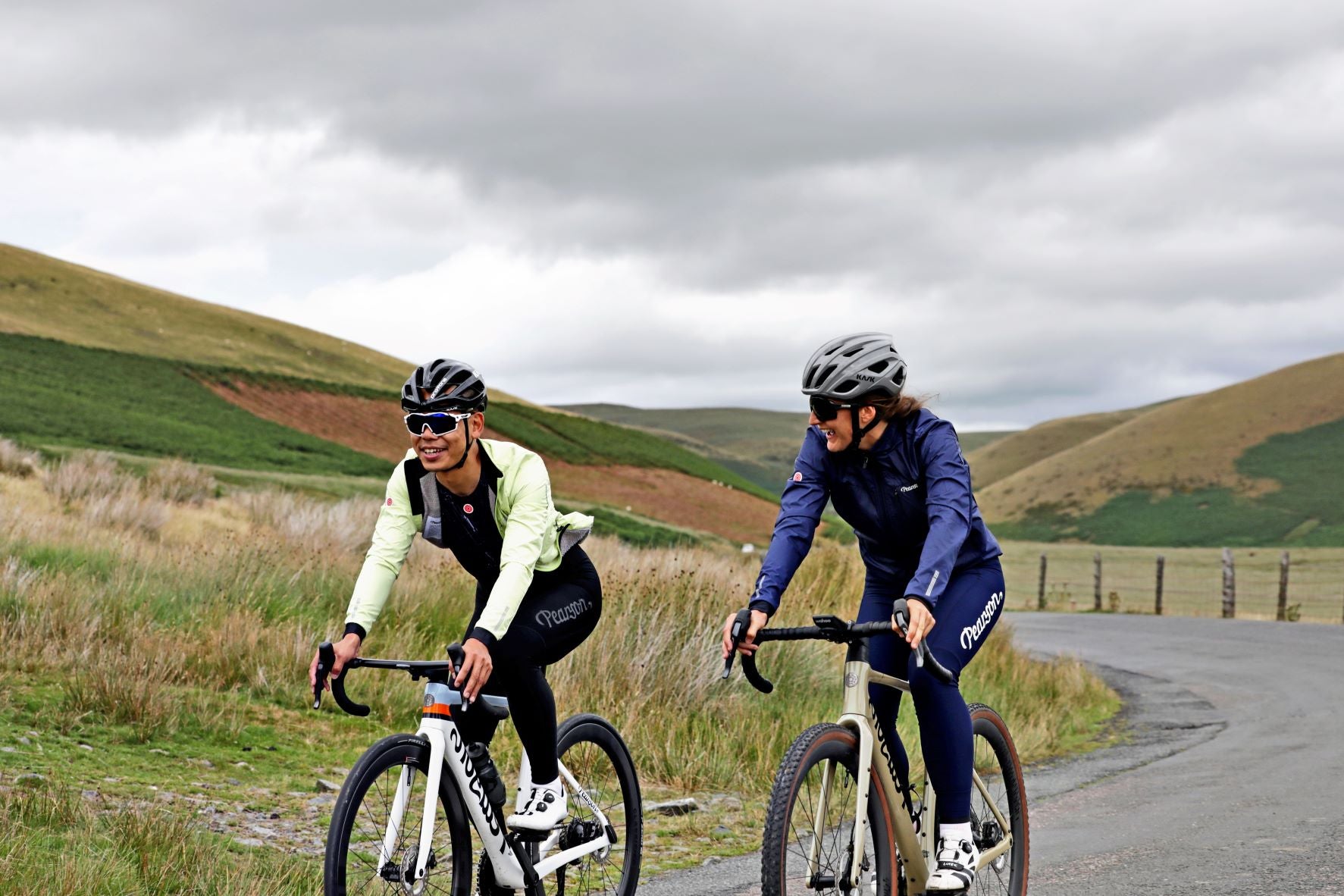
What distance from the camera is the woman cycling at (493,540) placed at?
454 centimetres

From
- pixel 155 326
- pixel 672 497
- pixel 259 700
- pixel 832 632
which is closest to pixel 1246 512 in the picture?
pixel 672 497

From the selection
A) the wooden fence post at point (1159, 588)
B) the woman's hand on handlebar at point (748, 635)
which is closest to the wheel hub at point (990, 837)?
the woman's hand on handlebar at point (748, 635)

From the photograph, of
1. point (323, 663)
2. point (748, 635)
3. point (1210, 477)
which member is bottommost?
point (323, 663)

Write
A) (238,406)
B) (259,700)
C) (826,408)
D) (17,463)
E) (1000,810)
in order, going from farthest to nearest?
(238,406), (17,463), (259,700), (1000,810), (826,408)

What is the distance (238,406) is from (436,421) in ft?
192

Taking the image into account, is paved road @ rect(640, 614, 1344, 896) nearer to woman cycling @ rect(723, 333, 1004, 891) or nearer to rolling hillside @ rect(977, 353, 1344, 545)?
woman cycling @ rect(723, 333, 1004, 891)

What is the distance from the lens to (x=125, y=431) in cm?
4062

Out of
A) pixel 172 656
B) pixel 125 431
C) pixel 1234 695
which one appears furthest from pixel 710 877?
pixel 125 431

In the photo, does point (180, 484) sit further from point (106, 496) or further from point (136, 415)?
point (136, 415)

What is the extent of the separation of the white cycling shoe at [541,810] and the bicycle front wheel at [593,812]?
19 cm

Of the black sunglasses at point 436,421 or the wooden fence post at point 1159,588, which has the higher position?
the black sunglasses at point 436,421

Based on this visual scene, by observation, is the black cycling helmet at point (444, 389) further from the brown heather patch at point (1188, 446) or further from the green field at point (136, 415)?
the brown heather patch at point (1188, 446)

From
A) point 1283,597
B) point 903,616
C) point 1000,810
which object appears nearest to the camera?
point 903,616

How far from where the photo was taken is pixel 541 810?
4.82 meters
